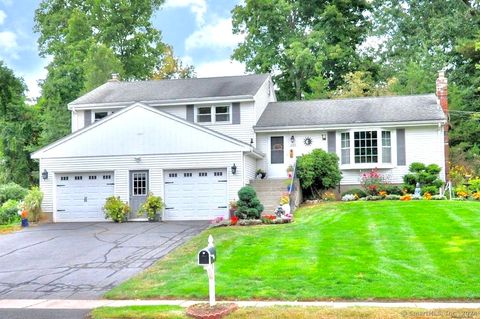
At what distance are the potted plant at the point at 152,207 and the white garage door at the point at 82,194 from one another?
1.92m

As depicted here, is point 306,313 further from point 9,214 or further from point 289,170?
point 9,214

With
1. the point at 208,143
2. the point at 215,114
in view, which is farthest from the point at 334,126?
the point at 208,143

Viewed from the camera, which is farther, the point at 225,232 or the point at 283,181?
the point at 283,181

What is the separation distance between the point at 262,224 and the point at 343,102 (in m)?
11.7

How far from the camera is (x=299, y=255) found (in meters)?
12.4

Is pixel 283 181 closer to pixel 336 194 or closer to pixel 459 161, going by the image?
pixel 336 194

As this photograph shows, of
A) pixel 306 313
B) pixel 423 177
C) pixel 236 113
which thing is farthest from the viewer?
pixel 236 113

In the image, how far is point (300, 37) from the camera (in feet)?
131

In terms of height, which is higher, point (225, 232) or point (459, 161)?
point (459, 161)

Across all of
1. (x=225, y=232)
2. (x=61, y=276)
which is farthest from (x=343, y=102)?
(x=61, y=276)

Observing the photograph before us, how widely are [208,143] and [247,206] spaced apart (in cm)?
369

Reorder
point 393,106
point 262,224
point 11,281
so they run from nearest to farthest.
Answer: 1. point 11,281
2. point 262,224
3. point 393,106

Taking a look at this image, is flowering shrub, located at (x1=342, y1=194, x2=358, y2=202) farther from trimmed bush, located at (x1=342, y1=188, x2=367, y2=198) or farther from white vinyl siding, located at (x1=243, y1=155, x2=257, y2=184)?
white vinyl siding, located at (x1=243, y1=155, x2=257, y2=184)

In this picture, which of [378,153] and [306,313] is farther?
[378,153]
